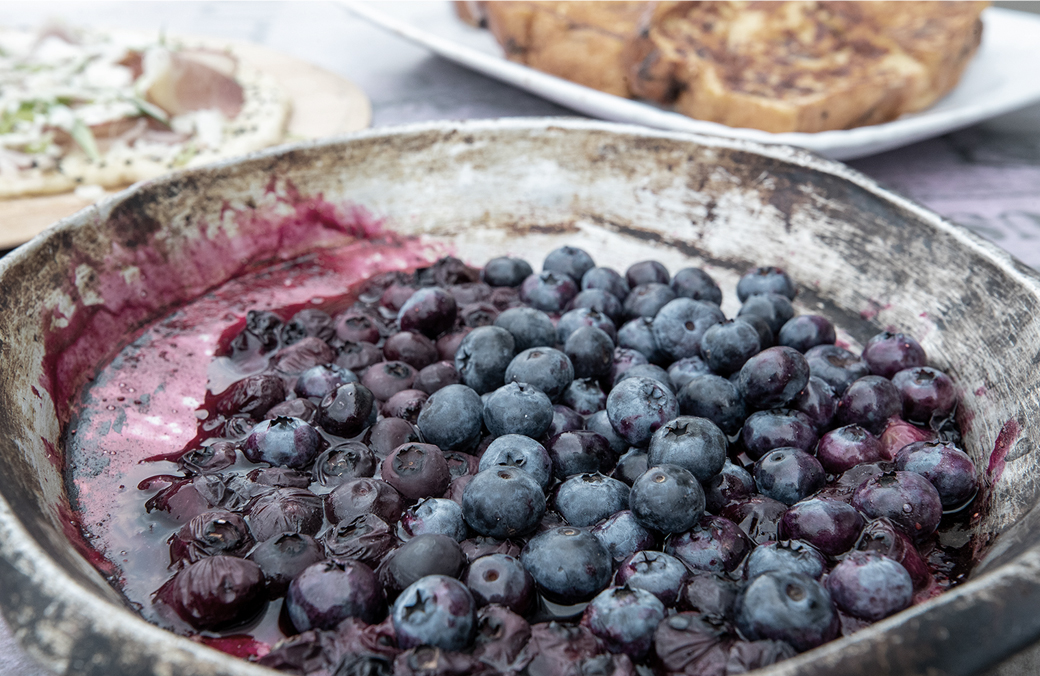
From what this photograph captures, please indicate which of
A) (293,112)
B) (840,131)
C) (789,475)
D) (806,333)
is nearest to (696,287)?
(806,333)

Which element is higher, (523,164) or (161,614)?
(523,164)

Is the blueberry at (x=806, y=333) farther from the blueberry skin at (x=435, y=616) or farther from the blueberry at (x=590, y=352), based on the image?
the blueberry skin at (x=435, y=616)

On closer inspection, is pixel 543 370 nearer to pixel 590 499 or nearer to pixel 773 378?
pixel 590 499

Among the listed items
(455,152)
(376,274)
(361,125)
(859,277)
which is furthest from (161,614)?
(361,125)

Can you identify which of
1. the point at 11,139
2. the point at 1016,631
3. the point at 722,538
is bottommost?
the point at 11,139

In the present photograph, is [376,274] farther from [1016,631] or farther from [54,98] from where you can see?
[54,98]

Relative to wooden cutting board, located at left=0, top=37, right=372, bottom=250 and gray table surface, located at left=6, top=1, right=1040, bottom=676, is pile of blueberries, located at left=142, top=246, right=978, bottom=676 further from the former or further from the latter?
wooden cutting board, located at left=0, top=37, right=372, bottom=250

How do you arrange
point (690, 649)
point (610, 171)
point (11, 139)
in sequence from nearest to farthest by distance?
point (690, 649)
point (610, 171)
point (11, 139)

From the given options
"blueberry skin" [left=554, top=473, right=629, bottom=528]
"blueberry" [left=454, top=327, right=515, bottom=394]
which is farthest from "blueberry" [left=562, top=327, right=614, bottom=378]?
"blueberry skin" [left=554, top=473, right=629, bottom=528]
